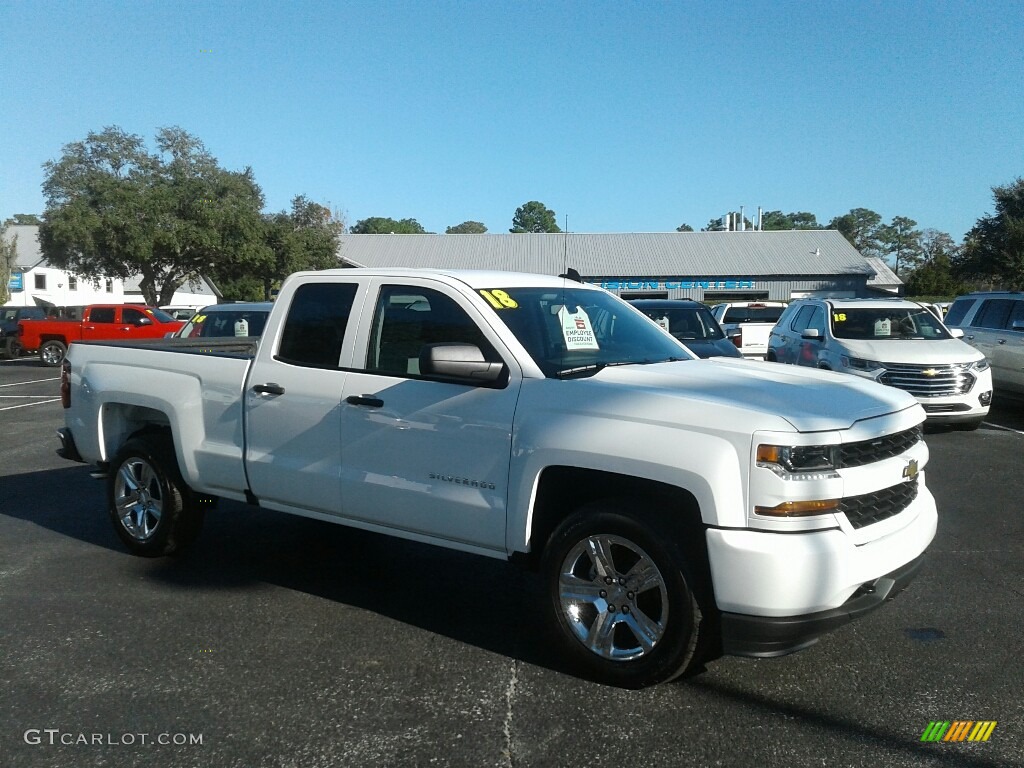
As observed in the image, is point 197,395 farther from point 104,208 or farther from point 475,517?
point 104,208

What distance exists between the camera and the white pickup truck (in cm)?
372

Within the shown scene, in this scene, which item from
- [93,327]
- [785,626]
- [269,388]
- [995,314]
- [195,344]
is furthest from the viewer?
[93,327]

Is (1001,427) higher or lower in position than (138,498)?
lower

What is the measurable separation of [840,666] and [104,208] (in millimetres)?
43018

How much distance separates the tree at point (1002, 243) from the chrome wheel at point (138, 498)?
Result: 42191 mm

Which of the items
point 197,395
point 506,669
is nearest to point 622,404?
point 506,669

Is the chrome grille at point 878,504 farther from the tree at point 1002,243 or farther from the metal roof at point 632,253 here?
the metal roof at point 632,253

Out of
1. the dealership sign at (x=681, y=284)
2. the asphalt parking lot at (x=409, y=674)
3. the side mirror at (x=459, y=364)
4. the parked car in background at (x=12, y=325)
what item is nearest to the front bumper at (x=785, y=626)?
the asphalt parking lot at (x=409, y=674)

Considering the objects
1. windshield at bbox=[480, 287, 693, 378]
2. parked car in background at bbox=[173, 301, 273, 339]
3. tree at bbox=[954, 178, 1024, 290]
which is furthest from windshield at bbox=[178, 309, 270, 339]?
tree at bbox=[954, 178, 1024, 290]

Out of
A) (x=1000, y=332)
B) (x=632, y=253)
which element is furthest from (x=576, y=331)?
(x=632, y=253)

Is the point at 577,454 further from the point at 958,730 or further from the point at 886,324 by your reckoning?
the point at 886,324

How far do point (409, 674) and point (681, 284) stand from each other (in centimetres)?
5109

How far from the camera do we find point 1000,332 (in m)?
13.6

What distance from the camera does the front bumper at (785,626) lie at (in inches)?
145
